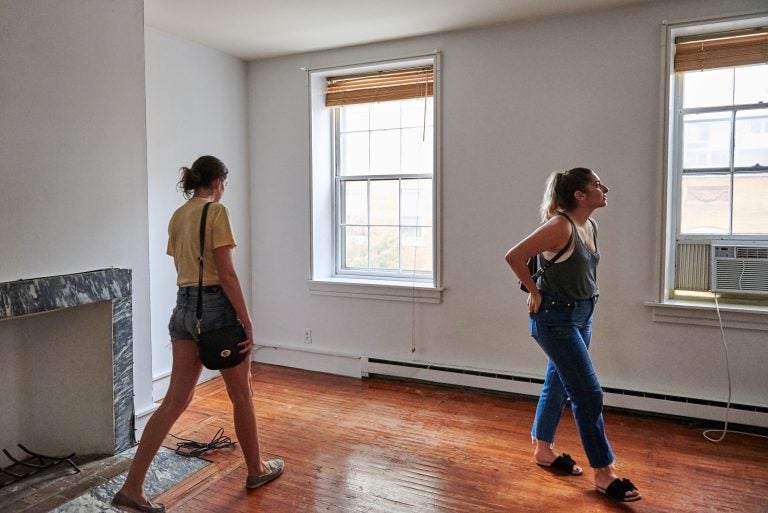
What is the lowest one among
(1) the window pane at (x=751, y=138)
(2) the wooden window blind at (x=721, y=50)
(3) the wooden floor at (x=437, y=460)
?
(3) the wooden floor at (x=437, y=460)

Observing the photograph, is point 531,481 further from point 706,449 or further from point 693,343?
point 693,343

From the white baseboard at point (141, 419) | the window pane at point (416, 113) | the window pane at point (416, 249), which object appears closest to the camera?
the white baseboard at point (141, 419)

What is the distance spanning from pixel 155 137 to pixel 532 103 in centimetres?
254

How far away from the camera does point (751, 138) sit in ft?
10.7

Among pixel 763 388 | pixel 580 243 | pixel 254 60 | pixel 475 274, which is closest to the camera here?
pixel 580 243

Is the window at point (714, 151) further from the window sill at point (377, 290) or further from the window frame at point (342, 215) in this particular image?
the window frame at point (342, 215)

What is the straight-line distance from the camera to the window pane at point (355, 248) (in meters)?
4.47

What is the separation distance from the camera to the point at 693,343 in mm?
3291

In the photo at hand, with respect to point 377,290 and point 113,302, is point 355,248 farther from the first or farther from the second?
point 113,302

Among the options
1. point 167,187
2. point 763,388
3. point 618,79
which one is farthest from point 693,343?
point 167,187

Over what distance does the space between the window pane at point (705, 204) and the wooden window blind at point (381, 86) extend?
185 cm

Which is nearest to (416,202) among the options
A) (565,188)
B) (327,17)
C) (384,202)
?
(384,202)

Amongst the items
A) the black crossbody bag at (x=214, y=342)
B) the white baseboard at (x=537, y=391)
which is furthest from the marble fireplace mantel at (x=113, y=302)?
the white baseboard at (x=537, y=391)

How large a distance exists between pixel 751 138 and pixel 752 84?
31 cm
